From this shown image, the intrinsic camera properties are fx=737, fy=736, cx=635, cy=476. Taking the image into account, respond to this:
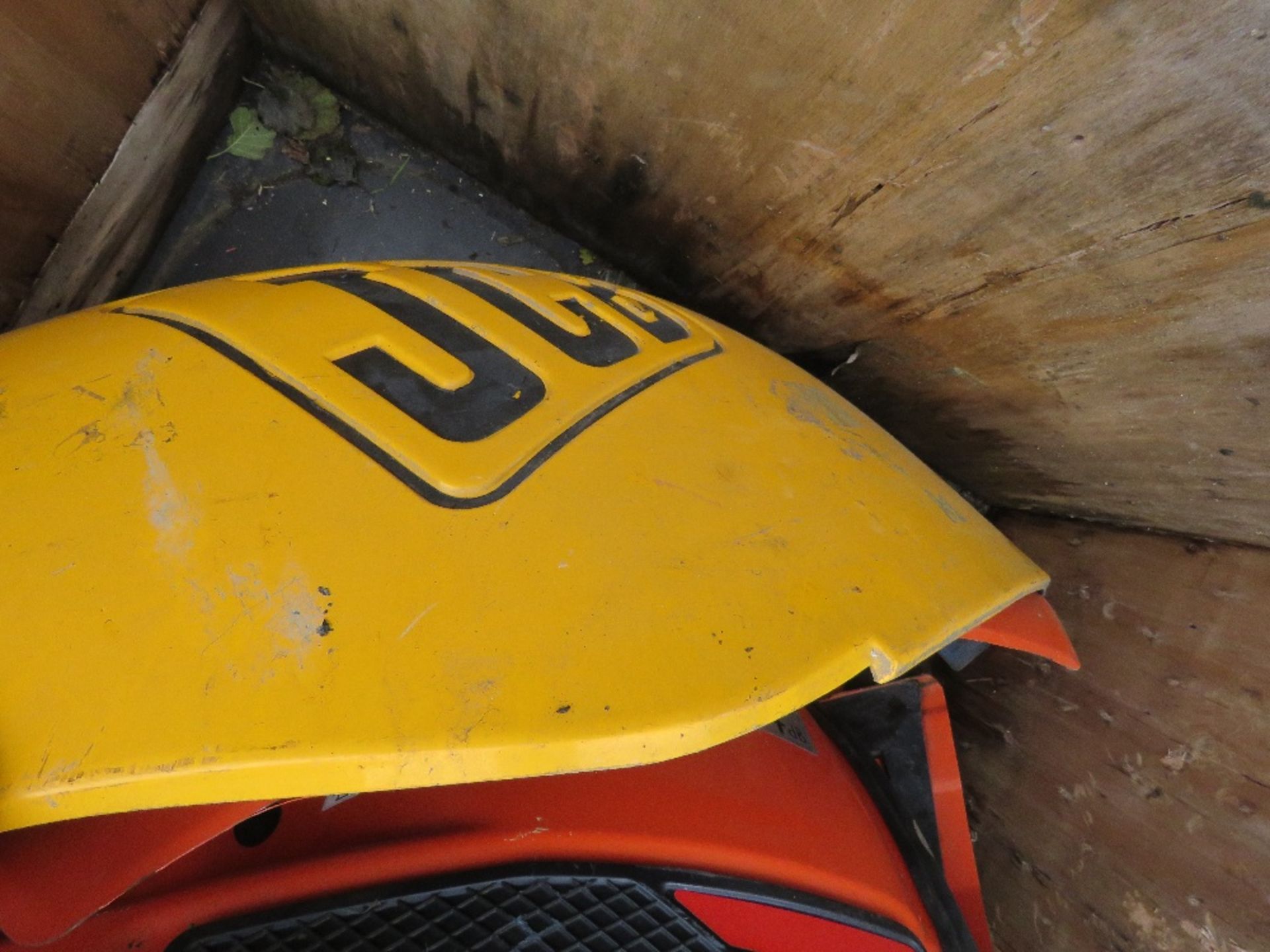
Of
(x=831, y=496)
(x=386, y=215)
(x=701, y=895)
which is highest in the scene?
(x=386, y=215)

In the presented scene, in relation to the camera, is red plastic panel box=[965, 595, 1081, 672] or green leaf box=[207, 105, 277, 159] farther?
green leaf box=[207, 105, 277, 159]

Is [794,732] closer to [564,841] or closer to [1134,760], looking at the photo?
[564,841]

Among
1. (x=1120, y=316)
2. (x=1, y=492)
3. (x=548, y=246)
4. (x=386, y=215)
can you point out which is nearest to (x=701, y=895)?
(x=1, y=492)

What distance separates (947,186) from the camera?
98 centimetres

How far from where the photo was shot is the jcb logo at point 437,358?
727 mm

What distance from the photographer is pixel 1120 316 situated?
0.98 m

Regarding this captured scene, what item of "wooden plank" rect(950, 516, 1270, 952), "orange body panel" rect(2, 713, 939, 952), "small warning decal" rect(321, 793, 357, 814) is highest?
"small warning decal" rect(321, 793, 357, 814)

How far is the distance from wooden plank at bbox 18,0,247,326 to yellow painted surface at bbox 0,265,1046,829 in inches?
25.9

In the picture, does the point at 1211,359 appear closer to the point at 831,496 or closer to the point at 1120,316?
the point at 1120,316

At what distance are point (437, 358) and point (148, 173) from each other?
109 centimetres

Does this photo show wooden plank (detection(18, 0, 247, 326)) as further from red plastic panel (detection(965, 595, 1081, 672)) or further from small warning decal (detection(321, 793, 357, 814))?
red plastic panel (detection(965, 595, 1081, 672))

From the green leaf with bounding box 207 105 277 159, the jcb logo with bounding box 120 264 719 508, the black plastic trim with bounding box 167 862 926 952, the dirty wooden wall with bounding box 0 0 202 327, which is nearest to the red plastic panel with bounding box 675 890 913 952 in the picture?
the black plastic trim with bounding box 167 862 926 952

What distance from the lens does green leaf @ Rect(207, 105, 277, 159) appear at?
1.64 metres

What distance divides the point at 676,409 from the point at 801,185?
49 centimetres
